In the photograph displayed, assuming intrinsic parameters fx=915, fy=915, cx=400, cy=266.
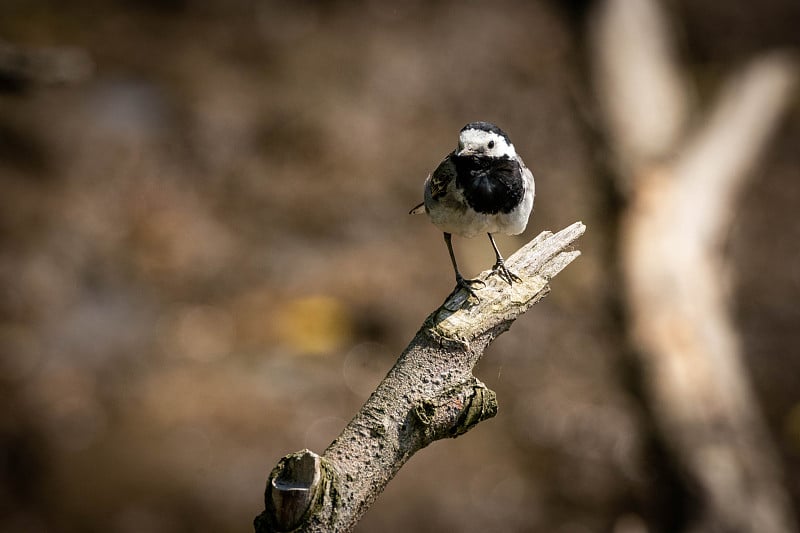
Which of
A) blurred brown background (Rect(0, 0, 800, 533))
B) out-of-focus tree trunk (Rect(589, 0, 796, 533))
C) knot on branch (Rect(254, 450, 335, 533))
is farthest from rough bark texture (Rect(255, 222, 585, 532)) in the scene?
out-of-focus tree trunk (Rect(589, 0, 796, 533))

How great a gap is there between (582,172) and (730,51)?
11.9 ft

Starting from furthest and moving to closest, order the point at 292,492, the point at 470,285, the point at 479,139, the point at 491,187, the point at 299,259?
the point at 299,259 < the point at 491,187 < the point at 470,285 < the point at 479,139 < the point at 292,492

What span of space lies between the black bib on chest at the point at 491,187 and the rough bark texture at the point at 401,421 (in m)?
0.33

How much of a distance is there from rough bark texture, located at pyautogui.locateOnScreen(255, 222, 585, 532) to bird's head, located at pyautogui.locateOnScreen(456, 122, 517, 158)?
44cm

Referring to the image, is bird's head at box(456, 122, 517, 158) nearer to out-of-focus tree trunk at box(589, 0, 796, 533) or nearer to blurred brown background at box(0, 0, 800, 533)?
blurred brown background at box(0, 0, 800, 533)

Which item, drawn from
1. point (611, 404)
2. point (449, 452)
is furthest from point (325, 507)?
point (611, 404)

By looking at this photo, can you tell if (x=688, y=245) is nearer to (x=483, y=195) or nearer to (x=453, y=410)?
(x=483, y=195)

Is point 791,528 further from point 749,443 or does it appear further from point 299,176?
point 299,176

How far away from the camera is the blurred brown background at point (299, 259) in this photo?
7648mm

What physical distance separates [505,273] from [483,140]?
435 mm

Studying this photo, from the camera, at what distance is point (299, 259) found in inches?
387

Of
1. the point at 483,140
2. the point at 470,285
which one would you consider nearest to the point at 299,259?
the point at 470,285

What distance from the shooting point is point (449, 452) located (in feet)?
26.3

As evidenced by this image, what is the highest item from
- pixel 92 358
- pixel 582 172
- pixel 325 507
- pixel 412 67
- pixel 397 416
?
pixel 412 67
